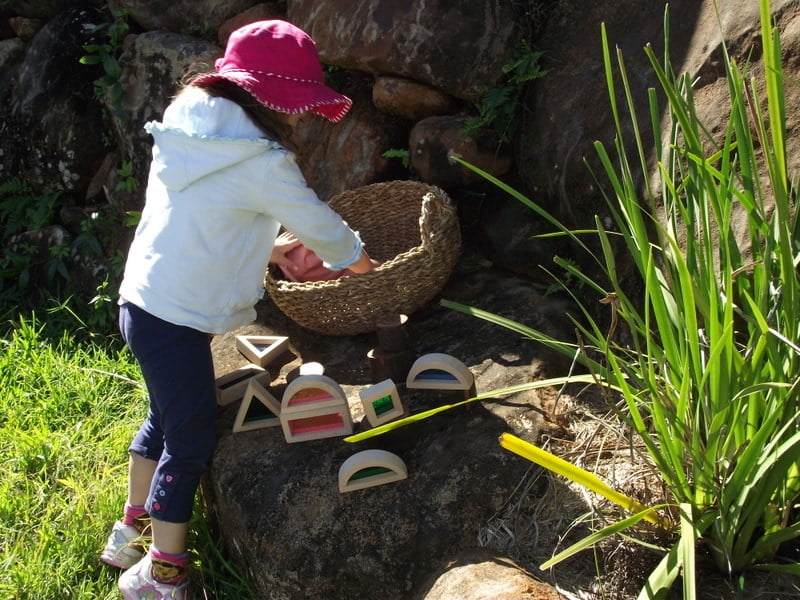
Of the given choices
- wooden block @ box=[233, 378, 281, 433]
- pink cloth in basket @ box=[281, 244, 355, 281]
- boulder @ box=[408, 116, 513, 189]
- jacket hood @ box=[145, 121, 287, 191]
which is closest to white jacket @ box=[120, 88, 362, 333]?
jacket hood @ box=[145, 121, 287, 191]

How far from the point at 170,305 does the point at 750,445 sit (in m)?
1.49

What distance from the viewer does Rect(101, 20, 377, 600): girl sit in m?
2.27

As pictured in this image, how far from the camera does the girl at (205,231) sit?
227 cm

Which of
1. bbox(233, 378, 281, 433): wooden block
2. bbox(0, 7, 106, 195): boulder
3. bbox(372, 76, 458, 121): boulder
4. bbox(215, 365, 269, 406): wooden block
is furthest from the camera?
bbox(0, 7, 106, 195): boulder

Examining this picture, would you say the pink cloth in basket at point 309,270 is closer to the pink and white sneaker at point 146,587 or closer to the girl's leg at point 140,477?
the girl's leg at point 140,477

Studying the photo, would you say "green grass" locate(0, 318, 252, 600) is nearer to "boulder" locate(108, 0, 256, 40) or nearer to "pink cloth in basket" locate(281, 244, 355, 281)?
"pink cloth in basket" locate(281, 244, 355, 281)

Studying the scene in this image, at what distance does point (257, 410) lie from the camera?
2625 mm

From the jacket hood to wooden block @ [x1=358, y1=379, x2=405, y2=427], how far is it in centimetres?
71

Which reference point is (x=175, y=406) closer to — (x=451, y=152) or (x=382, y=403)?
(x=382, y=403)

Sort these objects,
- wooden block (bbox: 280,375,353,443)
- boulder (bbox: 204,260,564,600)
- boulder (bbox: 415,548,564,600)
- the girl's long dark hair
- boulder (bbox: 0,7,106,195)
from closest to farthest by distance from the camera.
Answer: boulder (bbox: 415,548,564,600), boulder (bbox: 204,260,564,600), the girl's long dark hair, wooden block (bbox: 280,375,353,443), boulder (bbox: 0,7,106,195)

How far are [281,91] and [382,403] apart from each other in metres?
0.91

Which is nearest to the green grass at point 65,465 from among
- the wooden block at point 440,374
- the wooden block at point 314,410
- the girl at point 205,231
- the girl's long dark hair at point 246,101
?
the girl at point 205,231

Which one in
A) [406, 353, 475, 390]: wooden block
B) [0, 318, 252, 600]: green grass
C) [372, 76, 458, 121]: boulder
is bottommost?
[0, 318, 252, 600]: green grass

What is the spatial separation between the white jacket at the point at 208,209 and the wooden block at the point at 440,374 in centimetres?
47
